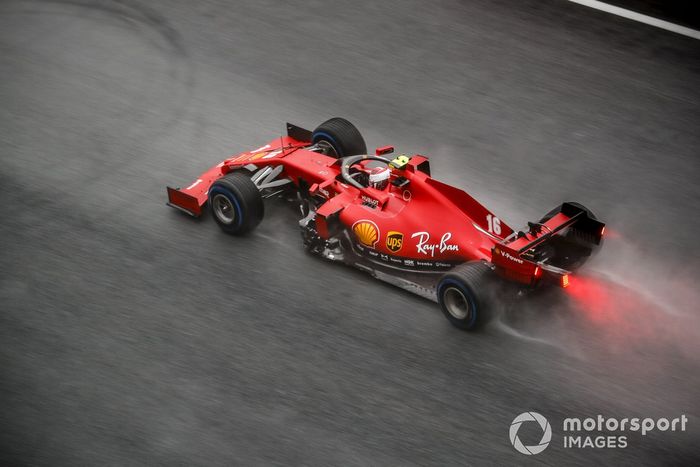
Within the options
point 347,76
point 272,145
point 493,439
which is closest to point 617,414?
point 493,439

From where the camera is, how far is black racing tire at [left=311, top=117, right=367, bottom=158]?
10.3m

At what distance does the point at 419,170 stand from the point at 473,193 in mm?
1790

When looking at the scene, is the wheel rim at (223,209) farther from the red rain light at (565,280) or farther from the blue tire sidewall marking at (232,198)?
the red rain light at (565,280)

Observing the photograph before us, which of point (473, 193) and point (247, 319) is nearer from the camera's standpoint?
point (247, 319)

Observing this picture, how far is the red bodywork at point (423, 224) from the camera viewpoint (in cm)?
841

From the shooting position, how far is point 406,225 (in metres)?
8.87

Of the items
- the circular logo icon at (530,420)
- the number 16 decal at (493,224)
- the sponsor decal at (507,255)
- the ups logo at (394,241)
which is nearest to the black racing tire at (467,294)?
the sponsor decal at (507,255)

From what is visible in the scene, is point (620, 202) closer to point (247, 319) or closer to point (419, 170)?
point (419, 170)

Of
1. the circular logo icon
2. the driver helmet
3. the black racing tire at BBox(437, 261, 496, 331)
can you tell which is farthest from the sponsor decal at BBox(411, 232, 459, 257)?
the circular logo icon

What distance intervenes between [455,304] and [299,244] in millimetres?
2225

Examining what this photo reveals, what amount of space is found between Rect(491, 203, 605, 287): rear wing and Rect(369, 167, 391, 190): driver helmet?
1527 millimetres

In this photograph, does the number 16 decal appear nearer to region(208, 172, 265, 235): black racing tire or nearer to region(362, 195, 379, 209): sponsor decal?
region(362, 195, 379, 209): sponsor decal

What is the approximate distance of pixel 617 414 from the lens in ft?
25.4

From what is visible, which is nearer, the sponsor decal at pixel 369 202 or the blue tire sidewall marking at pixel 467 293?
the blue tire sidewall marking at pixel 467 293
